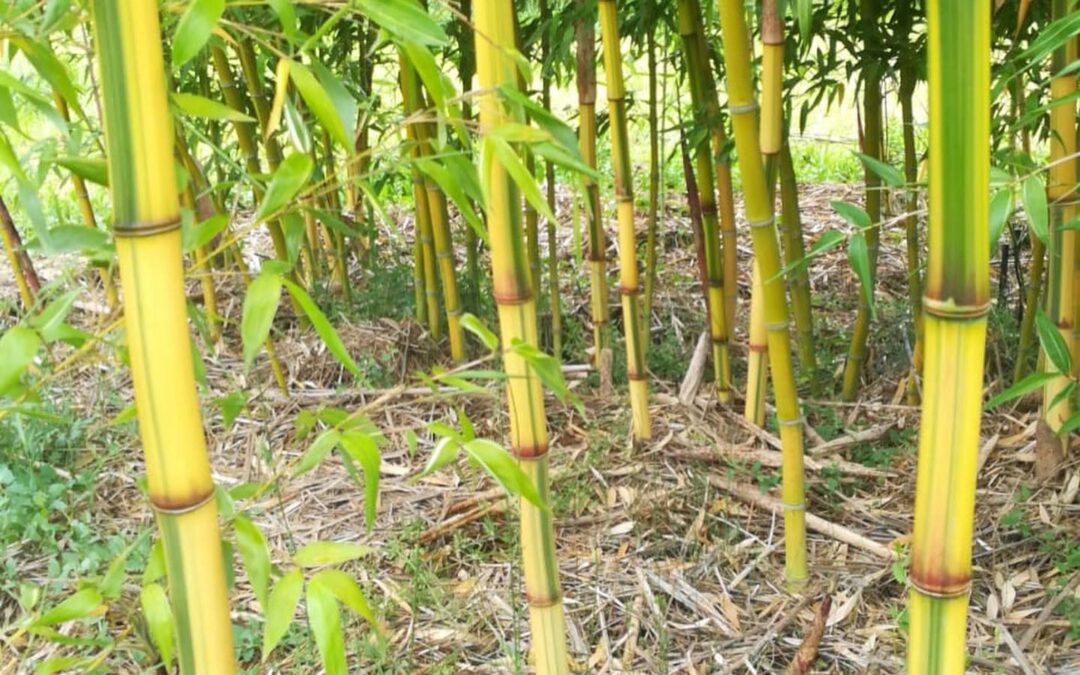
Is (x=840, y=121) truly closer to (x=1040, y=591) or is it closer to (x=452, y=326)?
(x=452, y=326)

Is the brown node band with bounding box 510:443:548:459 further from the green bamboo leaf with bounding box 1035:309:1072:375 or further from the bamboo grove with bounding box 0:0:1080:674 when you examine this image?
the green bamboo leaf with bounding box 1035:309:1072:375

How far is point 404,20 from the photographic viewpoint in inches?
28.3

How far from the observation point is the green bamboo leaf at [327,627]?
→ 0.75 metres

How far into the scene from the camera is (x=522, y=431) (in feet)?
3.40

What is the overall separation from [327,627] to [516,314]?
33 centimetres

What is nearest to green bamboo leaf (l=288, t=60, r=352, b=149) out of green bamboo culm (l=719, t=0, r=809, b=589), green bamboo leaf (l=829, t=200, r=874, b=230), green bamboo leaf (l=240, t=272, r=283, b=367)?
green bamboo leaf (l=240, t=272, r=283, b=367)

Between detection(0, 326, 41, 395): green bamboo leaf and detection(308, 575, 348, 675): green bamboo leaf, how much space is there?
0.24 metres

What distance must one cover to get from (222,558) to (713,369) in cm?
187

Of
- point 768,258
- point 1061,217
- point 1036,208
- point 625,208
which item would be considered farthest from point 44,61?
point 1061,217

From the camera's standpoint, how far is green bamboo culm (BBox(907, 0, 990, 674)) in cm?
68

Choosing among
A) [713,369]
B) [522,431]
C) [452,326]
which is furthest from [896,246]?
[522,431]

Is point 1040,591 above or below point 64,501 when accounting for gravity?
below

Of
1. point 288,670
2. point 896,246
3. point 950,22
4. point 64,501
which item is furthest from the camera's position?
point 896,246

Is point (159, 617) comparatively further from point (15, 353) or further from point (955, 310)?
point (955, 310)
